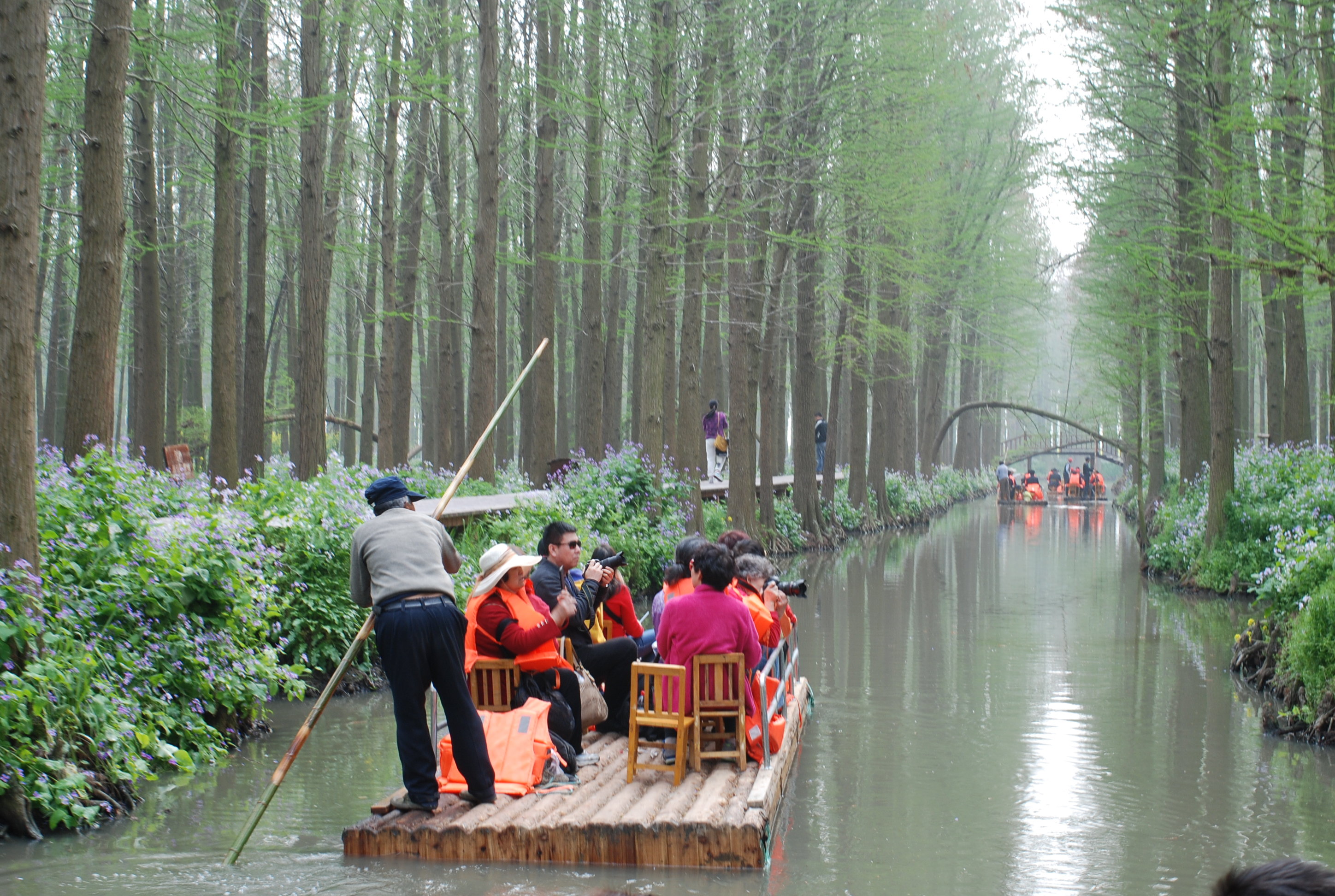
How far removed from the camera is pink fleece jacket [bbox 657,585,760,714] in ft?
23.9

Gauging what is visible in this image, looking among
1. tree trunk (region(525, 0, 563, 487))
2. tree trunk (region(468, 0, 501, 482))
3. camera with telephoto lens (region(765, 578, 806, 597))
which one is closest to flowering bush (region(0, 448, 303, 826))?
camera with telephoto lens (region(765, 578, 806, 597))

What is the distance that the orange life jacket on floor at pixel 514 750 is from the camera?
6.86m

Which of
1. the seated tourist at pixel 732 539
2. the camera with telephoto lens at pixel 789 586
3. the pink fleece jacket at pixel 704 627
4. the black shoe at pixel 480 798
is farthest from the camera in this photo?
the seated tourist at pixel 732 539

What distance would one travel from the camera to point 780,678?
9.21m

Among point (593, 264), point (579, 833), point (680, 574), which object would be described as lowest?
point (579, 833)

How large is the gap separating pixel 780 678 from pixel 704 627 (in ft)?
6.96

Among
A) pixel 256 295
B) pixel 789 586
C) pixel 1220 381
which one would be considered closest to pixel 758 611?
pixel 789 586

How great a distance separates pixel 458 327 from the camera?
26812 mm

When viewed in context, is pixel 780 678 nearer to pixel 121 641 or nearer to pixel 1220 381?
pixel 121 641

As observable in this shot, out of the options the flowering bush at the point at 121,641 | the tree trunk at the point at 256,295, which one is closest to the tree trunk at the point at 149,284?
the tree trunk at the point at 256,295

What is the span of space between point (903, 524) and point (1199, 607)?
1766cm

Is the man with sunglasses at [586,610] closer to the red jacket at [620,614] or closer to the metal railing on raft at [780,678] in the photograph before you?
the red jacket at [620,614]

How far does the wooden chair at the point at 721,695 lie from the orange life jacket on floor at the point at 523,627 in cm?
86

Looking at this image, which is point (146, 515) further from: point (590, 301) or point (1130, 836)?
point (590, 301)
